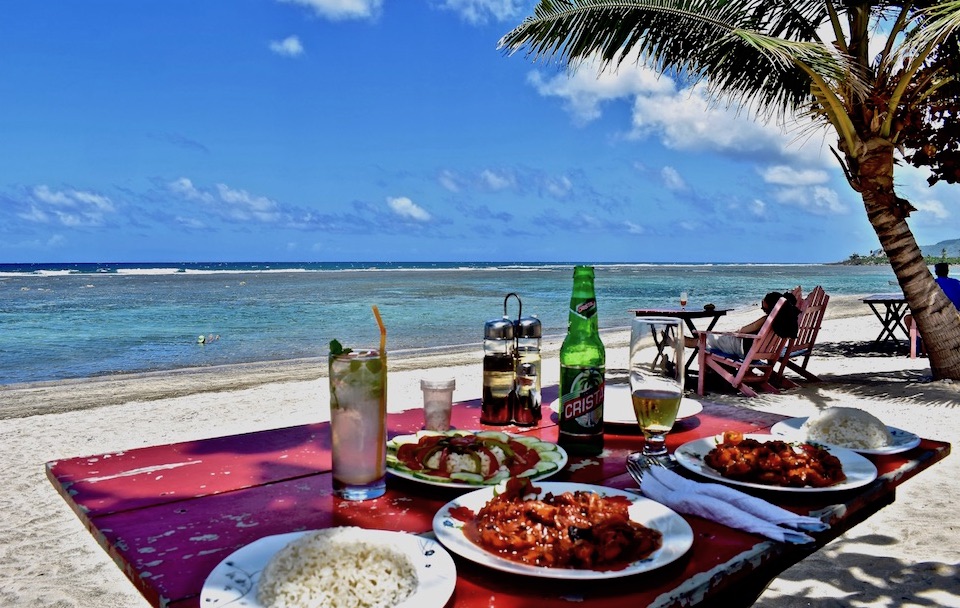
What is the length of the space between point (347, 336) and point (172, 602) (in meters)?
15.7

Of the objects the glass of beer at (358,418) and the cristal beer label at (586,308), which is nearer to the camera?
the glass of beer at (358,418)

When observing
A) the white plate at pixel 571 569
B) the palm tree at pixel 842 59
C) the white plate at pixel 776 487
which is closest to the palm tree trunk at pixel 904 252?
the palm tree at pixel 842 59

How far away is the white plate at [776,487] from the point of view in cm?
156

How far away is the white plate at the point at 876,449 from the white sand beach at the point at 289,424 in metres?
1.21

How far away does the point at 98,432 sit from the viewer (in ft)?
21.8

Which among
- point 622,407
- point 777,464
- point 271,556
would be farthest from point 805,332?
point 271,556

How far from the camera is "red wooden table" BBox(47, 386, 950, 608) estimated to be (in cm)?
110

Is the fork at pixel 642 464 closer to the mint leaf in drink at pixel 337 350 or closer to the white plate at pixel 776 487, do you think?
the white plate at pixel 776 487

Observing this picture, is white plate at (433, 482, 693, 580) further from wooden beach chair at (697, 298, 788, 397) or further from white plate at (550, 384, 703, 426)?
wooden beach chair at (697, 298, 788, 397)

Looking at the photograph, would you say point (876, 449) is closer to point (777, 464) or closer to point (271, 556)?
point (777, 464)

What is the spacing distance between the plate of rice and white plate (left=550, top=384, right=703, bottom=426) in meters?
0.32

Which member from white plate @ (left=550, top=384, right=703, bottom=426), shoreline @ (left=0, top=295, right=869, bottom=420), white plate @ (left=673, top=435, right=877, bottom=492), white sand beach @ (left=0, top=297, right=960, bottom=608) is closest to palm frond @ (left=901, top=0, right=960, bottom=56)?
white sand beach @ (left=0, top=297, right=960, bottom=608)

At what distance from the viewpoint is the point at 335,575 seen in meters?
1.03

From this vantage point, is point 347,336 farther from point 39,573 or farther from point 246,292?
point 246,292
